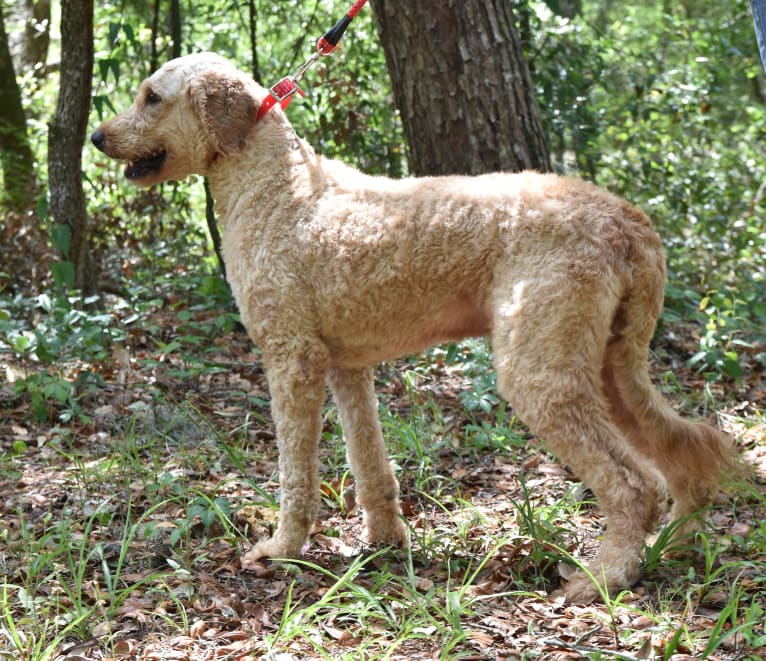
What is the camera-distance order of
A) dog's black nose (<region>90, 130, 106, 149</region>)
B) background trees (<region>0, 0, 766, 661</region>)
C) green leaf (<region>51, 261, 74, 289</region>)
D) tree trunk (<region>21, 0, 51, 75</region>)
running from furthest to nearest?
tree trunk (<region>21, 0, 51, 75</region>) → green leaf (<region>51, 261, 74, 289</region>) → dog's black nose (<region>90, 130, 106, 149</region>) → background trees (<region>0, 0, 766, 661</region>)

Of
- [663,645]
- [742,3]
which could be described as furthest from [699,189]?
[663,645]

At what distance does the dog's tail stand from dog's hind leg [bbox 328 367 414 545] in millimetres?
1077

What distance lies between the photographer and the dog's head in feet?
12.9

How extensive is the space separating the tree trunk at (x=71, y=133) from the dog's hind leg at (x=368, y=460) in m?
3.33

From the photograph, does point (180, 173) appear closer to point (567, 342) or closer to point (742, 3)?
point (567, 342)

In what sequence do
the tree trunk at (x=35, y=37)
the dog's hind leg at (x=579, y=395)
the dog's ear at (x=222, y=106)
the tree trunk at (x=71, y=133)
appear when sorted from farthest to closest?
the tree trunk at (x=35, y=37) < the tree trunk at (x=71, y=133) < the dog's ear at (x=222, y=106) < the dog's hind leg at (x=579, y=395)

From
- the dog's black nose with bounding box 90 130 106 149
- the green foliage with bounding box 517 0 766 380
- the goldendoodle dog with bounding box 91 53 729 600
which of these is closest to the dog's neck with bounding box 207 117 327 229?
the goldendoodle dog with bounding box 91 53 729 600

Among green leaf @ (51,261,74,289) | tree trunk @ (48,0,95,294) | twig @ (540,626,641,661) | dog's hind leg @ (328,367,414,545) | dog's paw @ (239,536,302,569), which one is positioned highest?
tree trunk @ (48,0,95,294)

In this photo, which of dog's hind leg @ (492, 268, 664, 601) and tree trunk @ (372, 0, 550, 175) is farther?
tree trunk @ (372, 0, 550, 175)

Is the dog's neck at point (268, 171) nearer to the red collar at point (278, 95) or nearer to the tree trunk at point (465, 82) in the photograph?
the red collar at point (278, 95)

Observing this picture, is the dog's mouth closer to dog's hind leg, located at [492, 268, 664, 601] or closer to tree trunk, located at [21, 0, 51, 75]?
dog's hind leg, located at [492, 268, 664, 601]

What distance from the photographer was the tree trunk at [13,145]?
27.3 ft

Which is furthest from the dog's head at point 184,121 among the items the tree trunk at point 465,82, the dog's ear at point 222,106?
the tree trunk at point 465,82

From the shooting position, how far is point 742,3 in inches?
362
